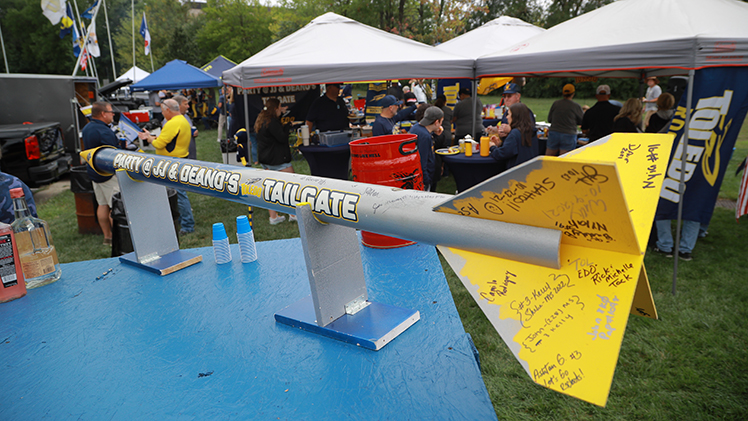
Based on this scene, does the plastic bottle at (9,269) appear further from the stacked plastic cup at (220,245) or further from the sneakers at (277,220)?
the sneakers at (277,220)

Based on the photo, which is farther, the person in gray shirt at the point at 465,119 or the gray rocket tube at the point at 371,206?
the person in gray shirt at the point at 465,119

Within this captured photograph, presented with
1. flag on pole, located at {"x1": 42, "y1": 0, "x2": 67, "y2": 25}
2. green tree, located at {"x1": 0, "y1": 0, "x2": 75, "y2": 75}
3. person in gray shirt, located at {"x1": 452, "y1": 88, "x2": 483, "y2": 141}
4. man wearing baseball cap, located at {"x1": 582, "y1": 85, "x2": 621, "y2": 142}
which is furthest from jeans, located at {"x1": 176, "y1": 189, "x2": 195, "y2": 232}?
green tree, located at {"x1": 0, "y1": 0, "x2": 75, "y2": 75}

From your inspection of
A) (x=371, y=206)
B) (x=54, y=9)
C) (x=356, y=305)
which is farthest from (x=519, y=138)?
(x=54, y=9)

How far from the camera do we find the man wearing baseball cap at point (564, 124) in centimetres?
742

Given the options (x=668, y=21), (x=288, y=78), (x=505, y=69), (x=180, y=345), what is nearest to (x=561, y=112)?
(x=505, y=69)

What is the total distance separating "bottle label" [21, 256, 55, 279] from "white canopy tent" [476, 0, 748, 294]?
536cm

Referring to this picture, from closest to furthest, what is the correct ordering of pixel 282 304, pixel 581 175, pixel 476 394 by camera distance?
pixel 581 175, pixel 476 394, pixel 282 304

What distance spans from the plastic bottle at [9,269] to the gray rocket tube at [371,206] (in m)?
0.73

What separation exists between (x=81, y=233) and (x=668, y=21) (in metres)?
8.50

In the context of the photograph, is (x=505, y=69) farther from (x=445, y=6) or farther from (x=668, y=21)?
(x=445, y=6)

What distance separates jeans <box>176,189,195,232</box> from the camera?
6564 mm

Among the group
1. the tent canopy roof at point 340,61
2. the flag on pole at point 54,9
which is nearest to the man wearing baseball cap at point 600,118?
the tent canopy roof at point 340,61

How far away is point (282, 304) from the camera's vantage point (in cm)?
210

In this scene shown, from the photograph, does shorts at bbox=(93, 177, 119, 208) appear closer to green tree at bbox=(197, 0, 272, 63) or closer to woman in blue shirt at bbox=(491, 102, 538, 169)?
woman in blue shirt at bbox=(491, 102, 538, 169)
